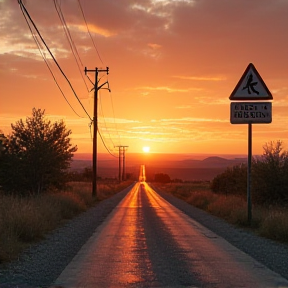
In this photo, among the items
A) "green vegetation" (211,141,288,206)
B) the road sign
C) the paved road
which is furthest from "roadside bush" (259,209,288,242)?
"green vegetation" (211,141,288,206)

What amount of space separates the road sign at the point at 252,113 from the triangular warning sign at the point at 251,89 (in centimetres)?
37

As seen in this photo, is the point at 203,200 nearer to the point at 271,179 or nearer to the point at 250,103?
the point at 271,179

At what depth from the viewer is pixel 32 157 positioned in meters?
30.9

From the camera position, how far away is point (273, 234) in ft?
52.8

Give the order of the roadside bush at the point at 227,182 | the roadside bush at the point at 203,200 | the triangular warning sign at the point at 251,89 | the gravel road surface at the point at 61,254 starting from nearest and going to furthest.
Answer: the gravel road surface at the point at 61,254 → the triangular warning sign at the point at 251,89 → the roadside bush at the point at 203,200 → the roadside bush at the point at 227,182

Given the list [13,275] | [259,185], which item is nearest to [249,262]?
[13,275]

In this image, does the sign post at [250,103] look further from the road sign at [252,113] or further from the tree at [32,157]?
the tree at [32,157]

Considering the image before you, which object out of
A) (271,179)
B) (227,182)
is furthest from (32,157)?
(227,182)

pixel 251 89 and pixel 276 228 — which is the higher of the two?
pixel 251 89

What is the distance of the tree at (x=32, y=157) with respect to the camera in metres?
30.7

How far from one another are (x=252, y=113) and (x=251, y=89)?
0.92 meters

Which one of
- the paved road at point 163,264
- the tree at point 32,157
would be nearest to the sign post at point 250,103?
the paved road at point 163,264

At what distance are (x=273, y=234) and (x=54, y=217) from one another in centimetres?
930

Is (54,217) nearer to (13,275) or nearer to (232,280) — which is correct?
(13,275)
